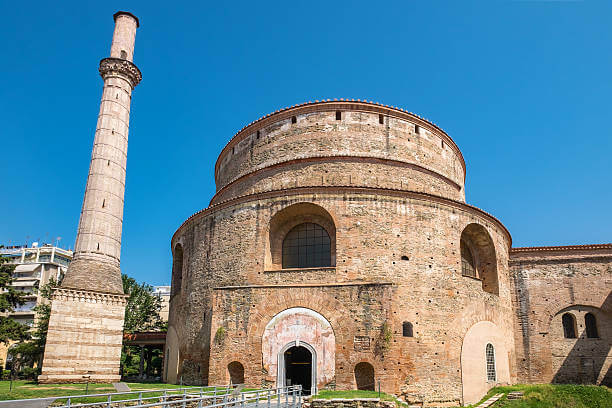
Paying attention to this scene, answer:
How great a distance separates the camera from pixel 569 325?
21922 millimetres

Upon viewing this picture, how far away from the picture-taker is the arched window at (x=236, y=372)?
17.0 metres

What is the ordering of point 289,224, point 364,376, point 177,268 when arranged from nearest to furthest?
point 364,376 → point 289,224 → point 177,268

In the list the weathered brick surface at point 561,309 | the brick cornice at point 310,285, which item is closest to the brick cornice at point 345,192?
the brick cornice at point 310,285

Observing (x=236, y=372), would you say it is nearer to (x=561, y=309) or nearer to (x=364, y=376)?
(x=364, y=376)

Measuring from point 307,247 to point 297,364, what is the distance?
4.32 meters

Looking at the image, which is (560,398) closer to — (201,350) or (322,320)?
(322,320)

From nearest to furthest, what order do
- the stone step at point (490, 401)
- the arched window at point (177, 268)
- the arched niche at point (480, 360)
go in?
the stone step at point (490, 401), the arched niche at point (480, 360), the arched window at point (177, 268)

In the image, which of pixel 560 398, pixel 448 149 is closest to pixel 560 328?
pixel 560 398

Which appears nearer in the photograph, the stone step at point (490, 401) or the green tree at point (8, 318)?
the stone step at point (490, 401)

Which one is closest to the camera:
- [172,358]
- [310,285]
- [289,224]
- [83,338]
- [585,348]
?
[310,285]

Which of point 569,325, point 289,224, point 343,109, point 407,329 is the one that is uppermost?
point 343,109

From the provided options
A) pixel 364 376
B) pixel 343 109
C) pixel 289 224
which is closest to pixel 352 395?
pixel 364 376

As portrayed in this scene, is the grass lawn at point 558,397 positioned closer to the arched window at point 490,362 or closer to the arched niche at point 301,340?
the arched window at point 490,362

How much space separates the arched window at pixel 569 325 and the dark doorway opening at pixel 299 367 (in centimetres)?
1206
